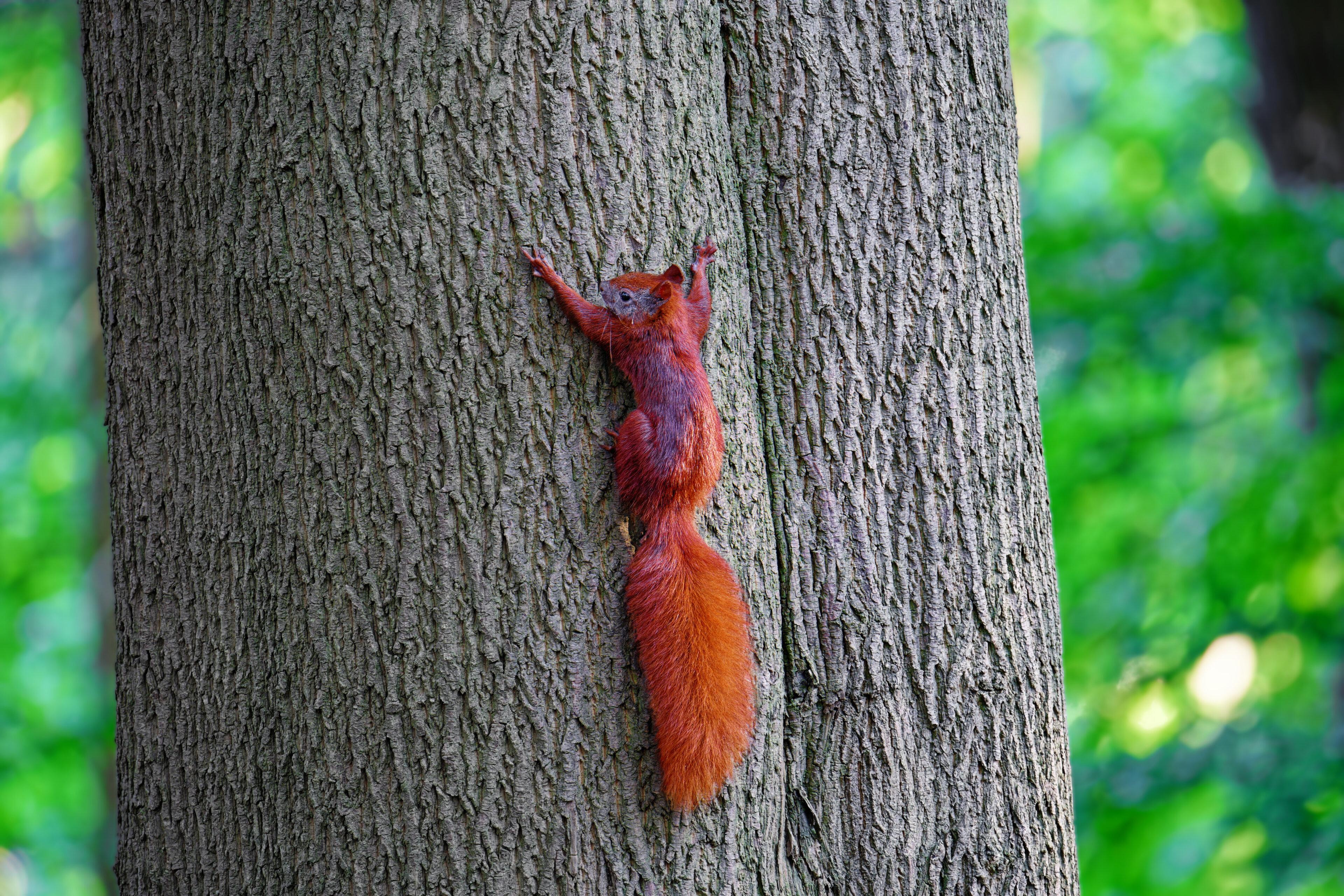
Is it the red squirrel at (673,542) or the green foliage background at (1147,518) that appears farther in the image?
the green foliage background at (1147,518)

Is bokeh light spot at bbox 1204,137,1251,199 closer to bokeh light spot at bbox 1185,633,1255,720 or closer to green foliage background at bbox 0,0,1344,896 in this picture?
green foliage background at bbox 0,0,1344,896

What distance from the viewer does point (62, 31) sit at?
6.83 metres

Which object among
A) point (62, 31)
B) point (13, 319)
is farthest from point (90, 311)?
point (62, 31)

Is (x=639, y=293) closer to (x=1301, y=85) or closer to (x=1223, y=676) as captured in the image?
(x=1301, y=85)

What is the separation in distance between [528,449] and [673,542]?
0.27 metres

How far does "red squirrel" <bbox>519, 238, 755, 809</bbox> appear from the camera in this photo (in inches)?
60.2

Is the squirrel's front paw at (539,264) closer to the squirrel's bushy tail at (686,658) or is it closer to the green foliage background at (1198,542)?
the squirrel's bushy tail at (686,658)

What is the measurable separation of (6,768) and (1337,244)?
6585 millimetres

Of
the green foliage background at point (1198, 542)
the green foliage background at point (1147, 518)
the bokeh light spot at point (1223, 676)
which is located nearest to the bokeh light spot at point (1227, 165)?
the green foliage background at point (1147, 518)

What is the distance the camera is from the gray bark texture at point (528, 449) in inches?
59.6

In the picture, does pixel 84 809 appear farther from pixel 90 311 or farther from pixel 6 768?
pixel 90 311

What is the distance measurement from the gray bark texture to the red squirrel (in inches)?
1.6

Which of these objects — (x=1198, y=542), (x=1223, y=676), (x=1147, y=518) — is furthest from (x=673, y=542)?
(x=1223, y=676)

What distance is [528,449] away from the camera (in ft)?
5.00
